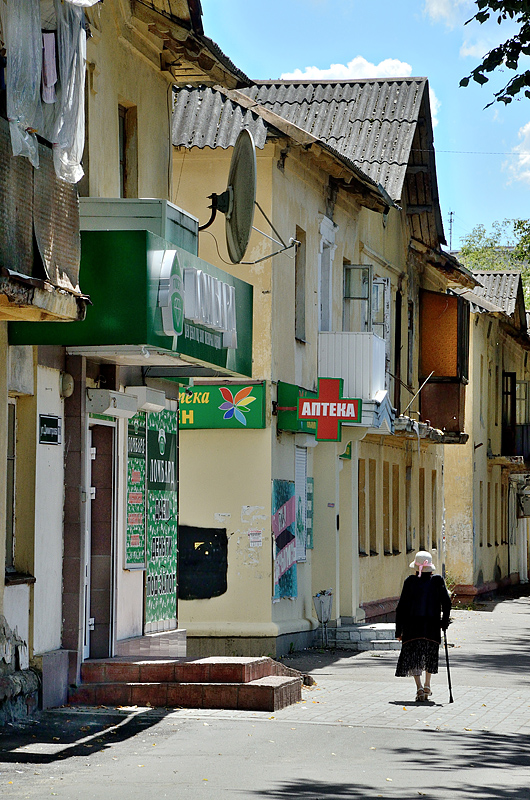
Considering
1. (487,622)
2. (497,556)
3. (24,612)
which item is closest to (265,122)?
(24,612)

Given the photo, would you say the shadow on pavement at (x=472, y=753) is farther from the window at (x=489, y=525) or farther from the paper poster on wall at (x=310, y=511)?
the window at (x=489, y=525)

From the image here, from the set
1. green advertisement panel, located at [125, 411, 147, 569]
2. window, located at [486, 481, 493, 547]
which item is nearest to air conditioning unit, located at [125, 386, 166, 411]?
green advertisement panel, located at [125, 411, 147, 569]

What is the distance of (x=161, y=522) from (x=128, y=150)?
13.1 feet

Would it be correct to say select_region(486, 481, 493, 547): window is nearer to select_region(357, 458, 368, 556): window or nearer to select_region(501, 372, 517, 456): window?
select_region(501, 372, 517, 456): window

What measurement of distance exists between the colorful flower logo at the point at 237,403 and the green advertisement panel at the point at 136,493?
3.94 m

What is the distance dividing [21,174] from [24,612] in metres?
3.74

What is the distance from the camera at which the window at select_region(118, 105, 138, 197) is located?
14391mm

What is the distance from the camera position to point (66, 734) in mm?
10648

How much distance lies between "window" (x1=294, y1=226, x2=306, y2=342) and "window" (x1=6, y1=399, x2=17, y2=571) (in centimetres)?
896

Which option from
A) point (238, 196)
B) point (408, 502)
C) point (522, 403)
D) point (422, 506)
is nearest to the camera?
point (238, 196)

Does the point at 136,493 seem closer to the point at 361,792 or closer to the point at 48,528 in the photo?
the point at 48,528

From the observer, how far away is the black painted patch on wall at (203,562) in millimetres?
18516

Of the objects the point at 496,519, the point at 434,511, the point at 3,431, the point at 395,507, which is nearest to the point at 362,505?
the point at 395,507

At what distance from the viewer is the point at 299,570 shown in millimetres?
20281
